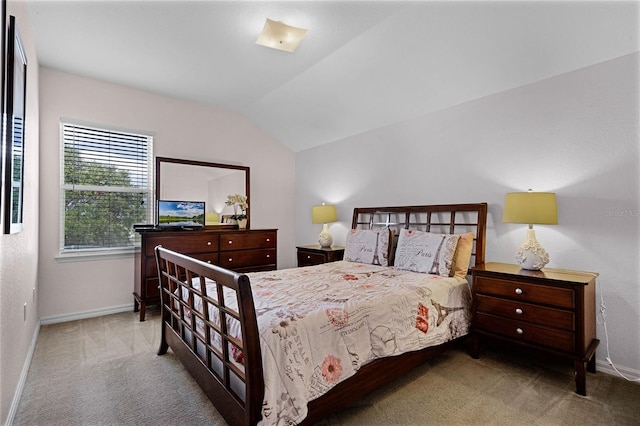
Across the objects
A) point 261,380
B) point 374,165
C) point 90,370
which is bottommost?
point 90,370

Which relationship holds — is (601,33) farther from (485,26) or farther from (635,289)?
(635,289)

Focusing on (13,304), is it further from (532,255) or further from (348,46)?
(532,255)

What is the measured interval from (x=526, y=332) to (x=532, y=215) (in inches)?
33.8

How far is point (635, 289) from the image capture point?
7.36 ft

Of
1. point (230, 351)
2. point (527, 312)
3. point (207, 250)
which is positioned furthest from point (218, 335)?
point (207, 250)

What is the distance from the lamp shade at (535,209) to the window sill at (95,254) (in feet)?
13.2

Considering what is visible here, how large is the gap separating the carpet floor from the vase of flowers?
210cm

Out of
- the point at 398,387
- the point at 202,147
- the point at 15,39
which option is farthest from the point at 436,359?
the point at 202,147

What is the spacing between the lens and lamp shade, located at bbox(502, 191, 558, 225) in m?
2.37

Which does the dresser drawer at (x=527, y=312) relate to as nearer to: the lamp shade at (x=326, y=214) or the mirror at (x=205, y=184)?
the lamp shade at (x=326, y=214)

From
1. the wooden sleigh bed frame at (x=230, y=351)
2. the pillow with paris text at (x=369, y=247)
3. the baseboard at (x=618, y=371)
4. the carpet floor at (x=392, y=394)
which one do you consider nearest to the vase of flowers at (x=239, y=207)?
the pillow with paris text at (x=369, y=247)

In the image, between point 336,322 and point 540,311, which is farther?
point 540,311

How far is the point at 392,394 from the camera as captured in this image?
203 centimetres

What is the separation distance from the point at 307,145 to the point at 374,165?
142 centimetres
